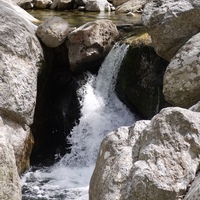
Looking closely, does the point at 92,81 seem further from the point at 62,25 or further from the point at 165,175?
the point at 165,175

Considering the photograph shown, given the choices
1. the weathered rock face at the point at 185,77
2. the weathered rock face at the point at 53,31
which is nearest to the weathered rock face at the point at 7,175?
the weathered rock face at the point at 185,77

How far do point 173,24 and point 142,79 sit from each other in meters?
1.51

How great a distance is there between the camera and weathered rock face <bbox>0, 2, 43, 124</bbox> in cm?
630

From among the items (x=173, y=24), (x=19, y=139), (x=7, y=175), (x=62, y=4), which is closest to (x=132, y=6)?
(x=62, y=4)

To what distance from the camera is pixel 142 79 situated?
25.8ft

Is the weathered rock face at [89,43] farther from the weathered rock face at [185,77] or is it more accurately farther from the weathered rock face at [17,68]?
the weathered rock face at [185,77]

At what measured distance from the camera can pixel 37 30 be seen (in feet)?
26.9

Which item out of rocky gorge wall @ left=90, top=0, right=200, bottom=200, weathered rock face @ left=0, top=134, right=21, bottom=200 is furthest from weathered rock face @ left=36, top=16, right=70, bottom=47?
weathered rock face @ left=0, top=134, right=21, bottom=200

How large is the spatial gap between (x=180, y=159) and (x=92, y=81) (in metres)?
5.41

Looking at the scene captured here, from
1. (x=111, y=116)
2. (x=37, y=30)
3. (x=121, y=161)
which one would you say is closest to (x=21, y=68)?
(x=37, y=30)

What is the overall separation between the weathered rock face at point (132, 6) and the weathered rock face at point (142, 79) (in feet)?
24.8

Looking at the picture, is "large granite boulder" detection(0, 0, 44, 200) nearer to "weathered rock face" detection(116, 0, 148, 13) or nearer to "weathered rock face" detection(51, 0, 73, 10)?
"weathered rock face" detection(116, 0, 148, 13)

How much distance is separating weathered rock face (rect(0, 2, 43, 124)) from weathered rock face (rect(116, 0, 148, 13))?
8.94 metres

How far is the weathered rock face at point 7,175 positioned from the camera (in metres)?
3.24
